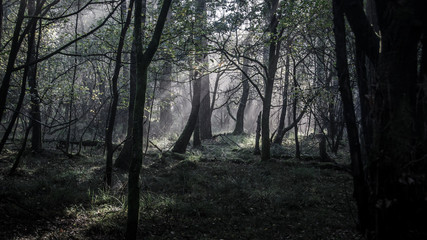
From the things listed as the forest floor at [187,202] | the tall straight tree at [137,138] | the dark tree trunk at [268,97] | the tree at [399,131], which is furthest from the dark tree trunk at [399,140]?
the dark tree trunk at [268,97]

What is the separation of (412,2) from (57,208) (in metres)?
6.76

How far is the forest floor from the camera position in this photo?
4.98m

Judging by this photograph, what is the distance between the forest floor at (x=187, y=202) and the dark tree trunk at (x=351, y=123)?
0.78 ft

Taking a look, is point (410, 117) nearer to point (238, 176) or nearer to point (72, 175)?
point (238, 176)

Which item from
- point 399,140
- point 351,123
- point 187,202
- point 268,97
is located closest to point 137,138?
point 187,202

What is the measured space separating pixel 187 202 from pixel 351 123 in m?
3.94

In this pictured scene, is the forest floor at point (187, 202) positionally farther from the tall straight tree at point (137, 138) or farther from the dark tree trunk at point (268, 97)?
the tall straight tree at point (137, 138)

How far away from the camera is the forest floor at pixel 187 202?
4.98 meters

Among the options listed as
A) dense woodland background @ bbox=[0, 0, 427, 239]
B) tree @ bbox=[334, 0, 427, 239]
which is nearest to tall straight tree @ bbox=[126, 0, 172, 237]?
dense woodland background @ bbox=[0, 0, 427, 239]

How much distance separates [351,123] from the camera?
4.26 m

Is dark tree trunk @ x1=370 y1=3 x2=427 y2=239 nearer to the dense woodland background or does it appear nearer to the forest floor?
the dense woodland background

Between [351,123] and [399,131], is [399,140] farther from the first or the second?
[351,123]

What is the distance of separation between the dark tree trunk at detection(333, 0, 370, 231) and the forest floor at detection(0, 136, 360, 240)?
9.3 inches

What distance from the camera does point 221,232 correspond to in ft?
Answer: 16.9
